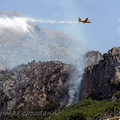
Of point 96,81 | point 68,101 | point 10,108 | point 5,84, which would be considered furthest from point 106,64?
point 5,84

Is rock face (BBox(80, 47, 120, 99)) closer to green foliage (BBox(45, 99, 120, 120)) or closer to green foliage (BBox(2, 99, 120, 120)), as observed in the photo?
green foliage (BBox(2, 99, 120, 120))

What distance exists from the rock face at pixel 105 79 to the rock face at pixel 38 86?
17.1 metres

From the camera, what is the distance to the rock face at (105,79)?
11481cm

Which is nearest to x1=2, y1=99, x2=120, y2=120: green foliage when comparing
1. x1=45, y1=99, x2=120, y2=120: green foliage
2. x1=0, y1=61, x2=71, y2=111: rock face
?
x1=45, y1=99, x2=120, y2=120: green foliage

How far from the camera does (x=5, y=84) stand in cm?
16200

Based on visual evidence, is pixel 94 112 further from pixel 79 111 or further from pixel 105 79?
pixel 105 79

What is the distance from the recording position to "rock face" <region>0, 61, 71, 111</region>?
472 ft

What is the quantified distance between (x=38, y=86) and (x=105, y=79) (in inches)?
1628

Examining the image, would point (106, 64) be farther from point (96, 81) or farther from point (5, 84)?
point (5, 84)

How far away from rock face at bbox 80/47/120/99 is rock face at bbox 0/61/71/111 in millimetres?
17068

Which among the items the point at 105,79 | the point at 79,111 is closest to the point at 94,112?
the point at 79,111

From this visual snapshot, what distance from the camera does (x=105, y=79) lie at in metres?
119

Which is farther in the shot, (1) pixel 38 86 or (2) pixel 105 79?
(1) pixel 38 86

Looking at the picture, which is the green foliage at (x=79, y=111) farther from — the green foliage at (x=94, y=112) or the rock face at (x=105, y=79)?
the rock face at (x=105, y=79)
